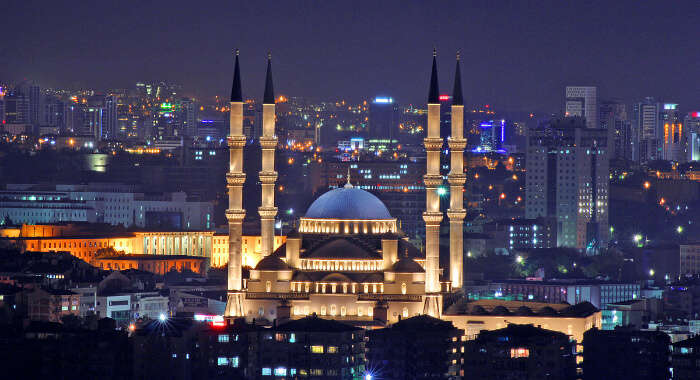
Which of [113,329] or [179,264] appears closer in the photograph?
[113,329]

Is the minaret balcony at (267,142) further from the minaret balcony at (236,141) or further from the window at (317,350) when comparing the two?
the window at (317,350)

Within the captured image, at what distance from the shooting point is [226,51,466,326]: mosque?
350 feet

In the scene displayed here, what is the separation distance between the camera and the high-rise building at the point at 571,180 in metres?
185

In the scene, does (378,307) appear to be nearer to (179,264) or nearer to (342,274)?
(342,274)

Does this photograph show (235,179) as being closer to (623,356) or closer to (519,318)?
(519,318)

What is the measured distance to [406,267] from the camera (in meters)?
107

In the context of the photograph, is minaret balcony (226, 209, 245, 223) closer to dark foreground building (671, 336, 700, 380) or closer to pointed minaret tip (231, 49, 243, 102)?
pointed minaret tip (231, 49, 243, 102)

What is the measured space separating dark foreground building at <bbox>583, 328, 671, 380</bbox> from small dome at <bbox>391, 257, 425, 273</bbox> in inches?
275

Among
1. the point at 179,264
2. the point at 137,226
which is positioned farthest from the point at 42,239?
the point at 137,226

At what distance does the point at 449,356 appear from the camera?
9994 cm

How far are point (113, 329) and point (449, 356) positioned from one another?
12.1 m

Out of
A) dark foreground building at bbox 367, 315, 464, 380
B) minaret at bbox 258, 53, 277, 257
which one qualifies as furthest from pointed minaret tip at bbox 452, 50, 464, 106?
dark foreground building at bbox 367, 315, 464, 380

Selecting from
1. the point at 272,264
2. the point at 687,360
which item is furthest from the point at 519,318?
the point at 272,264

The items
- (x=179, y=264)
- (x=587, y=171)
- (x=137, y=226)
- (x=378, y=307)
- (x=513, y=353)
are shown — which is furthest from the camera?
(x=587, y=171)
